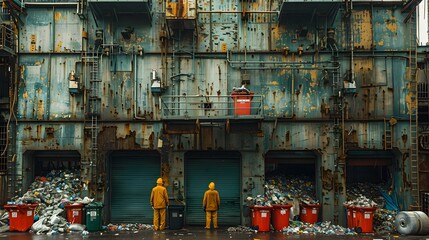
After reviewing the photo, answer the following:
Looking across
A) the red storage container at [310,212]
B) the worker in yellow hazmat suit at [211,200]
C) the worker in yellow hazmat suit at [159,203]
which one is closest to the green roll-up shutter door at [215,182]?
the worker in yellow hazmat suit at [211,200]

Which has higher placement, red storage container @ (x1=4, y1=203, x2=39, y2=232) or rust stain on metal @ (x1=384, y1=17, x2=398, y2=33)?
rust stain on metal @ (x1=384, y1=17, x2=398, y2=33)

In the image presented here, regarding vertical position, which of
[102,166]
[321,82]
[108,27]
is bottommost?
[102,166]

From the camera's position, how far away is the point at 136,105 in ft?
62.4

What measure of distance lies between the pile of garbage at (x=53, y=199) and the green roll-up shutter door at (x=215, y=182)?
443cm

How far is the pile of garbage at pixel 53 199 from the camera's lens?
55.1ft

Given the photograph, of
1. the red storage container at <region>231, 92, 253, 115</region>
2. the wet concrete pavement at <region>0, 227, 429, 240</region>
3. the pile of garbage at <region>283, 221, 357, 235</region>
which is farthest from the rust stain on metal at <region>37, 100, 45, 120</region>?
the pile of garbage at <region>283, 221, 357, 235</region>

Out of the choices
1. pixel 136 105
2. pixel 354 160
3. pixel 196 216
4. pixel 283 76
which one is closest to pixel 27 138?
pixel 136 105

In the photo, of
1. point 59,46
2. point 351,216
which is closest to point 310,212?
point 351,216

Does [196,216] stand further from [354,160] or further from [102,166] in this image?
[354,160]

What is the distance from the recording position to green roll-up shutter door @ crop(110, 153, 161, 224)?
1928 cm

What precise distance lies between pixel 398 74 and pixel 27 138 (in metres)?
16.5

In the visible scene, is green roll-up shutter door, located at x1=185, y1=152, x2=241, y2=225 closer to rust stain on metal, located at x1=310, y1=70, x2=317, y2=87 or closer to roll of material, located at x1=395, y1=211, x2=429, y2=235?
rust stain on metal, located at x1=310, y1=70, x2=317, y2=87

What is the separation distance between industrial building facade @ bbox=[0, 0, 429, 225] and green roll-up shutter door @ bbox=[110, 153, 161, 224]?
1.9 inches

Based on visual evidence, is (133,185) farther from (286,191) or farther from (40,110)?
(286,191)
